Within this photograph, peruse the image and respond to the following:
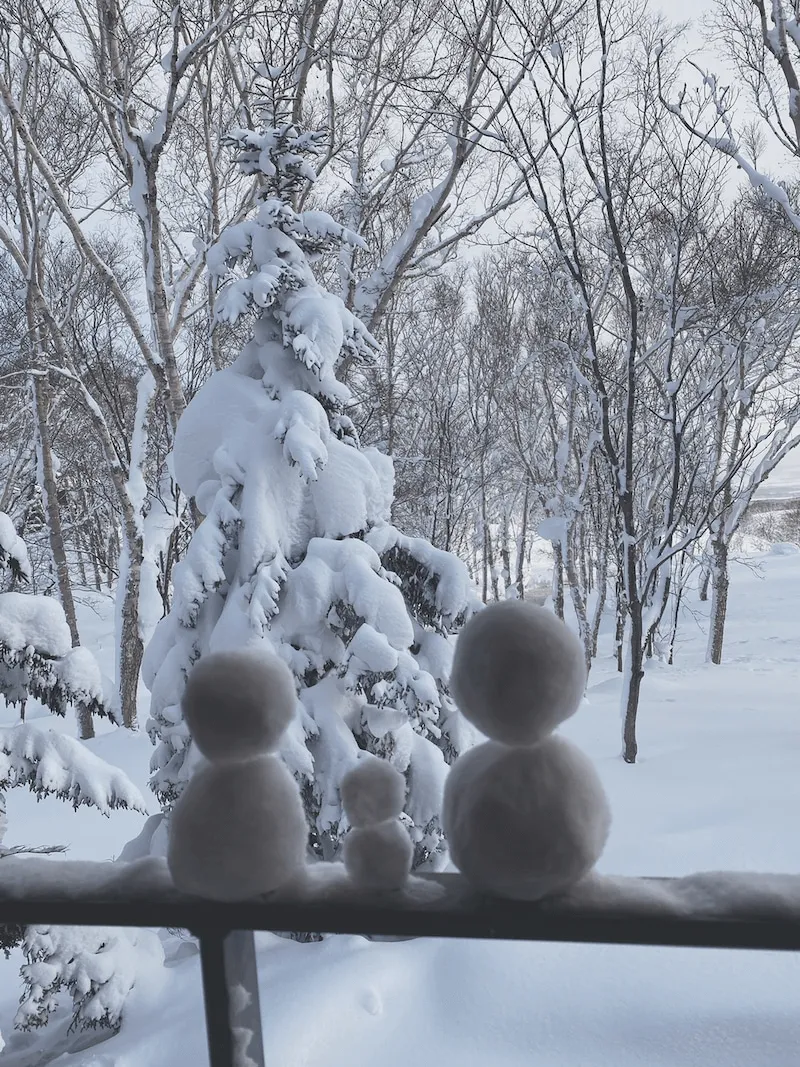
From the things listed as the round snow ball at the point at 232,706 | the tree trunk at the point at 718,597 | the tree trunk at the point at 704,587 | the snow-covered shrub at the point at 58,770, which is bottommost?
the tree trunk at the point at 704,587

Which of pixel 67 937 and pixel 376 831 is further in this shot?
pixel 67 937

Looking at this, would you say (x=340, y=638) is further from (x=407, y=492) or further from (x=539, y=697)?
(x=407, y=492)

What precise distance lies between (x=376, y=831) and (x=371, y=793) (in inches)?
1.8

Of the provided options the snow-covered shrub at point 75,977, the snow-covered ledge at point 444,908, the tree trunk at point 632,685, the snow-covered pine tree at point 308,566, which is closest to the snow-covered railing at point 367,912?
the snow-covered ledge at point 444,908

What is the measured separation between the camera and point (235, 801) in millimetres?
603

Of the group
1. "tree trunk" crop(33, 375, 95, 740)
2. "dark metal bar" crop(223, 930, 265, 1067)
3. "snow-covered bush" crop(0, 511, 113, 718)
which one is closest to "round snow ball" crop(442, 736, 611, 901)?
"dark metal bar" crop(223, 930, 265, 1067)

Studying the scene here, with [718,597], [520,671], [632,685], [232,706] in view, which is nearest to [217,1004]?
[232,706]

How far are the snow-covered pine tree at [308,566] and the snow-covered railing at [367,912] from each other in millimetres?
2677

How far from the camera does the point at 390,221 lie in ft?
39.5

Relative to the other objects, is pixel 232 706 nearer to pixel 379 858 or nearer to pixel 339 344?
pixel 379 858

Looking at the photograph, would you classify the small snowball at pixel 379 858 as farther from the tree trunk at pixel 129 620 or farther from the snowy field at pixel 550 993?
the tree trunk at pixel 129 620

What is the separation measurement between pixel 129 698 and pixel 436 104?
857 centimetres

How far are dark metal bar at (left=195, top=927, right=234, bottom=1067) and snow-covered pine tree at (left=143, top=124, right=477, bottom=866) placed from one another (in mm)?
2658

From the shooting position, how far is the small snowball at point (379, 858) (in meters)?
0.59
